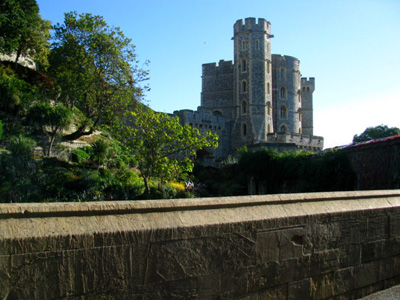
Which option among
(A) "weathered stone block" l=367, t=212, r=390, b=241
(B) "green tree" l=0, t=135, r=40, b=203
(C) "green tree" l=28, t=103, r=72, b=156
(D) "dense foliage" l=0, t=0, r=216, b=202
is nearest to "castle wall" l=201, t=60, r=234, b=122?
(D) "dense foliage" l=0, t=0, r=216, b=202

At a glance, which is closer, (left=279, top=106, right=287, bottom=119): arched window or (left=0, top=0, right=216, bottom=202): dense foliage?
(left=0, top=0, right=216, bottom=202): dense foliage

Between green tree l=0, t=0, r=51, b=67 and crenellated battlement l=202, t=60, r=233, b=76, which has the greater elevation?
crenellated battlement l=202, t=60, r=233, b=76

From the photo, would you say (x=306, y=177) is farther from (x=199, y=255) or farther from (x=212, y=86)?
(x=212, y=86)

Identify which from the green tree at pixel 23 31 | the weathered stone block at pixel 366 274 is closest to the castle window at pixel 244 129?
the green tree at pixel 23 31

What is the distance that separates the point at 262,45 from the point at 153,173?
3129 centimetres

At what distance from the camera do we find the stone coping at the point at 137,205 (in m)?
1.85

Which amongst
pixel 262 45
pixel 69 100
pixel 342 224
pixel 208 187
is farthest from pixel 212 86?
pixel 342 224

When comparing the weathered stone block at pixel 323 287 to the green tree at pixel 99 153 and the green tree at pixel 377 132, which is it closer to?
the green tree at pixel 99 153

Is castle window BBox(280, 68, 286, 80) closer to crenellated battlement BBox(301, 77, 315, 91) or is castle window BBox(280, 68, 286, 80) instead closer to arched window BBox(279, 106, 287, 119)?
arched window BBox(279, 106, 287, 119)

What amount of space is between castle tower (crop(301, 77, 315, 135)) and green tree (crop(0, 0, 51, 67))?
41.3m

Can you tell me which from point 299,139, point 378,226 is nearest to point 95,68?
point 378,226

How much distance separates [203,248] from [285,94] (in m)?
48.5

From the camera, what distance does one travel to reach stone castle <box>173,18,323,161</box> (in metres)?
41.5

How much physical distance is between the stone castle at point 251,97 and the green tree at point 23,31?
61.3ft
